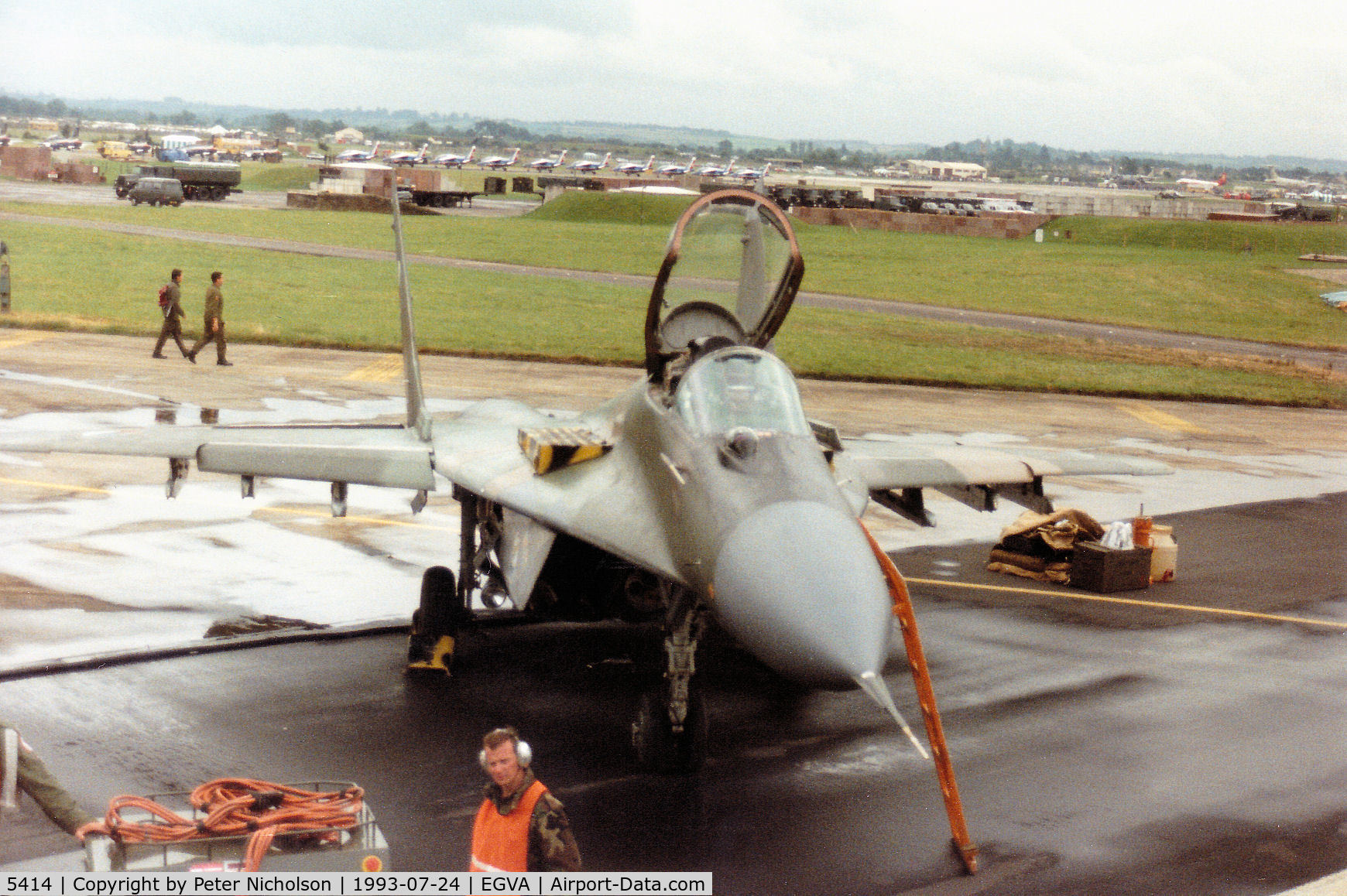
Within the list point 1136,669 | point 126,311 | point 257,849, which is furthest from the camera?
point 126,311

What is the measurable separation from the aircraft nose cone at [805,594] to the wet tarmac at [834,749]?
67.5 inches

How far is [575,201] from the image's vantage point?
93.6m

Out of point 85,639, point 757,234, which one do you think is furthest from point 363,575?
point 757,234

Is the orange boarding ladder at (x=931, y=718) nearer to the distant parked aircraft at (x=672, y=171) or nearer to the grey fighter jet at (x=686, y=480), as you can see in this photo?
the grey fighter jet at (x=686, y=480)

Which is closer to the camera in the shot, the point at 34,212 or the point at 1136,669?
the point at 1136,669

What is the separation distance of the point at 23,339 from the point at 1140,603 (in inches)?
1140

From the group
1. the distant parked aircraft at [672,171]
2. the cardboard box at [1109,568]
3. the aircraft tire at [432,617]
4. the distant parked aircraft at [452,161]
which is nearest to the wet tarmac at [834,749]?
the aircraft tire at [432,617]

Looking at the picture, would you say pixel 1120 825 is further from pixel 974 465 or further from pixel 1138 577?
pixel 1138 577

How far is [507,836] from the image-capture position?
7059 millimetres

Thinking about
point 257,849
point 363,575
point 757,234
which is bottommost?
point 363,575

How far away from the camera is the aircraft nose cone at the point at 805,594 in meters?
8.94

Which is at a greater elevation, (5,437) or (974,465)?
(974,465)

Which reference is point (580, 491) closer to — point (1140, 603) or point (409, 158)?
point (1140, 603)

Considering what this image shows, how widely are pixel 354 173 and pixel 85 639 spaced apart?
94104mm
